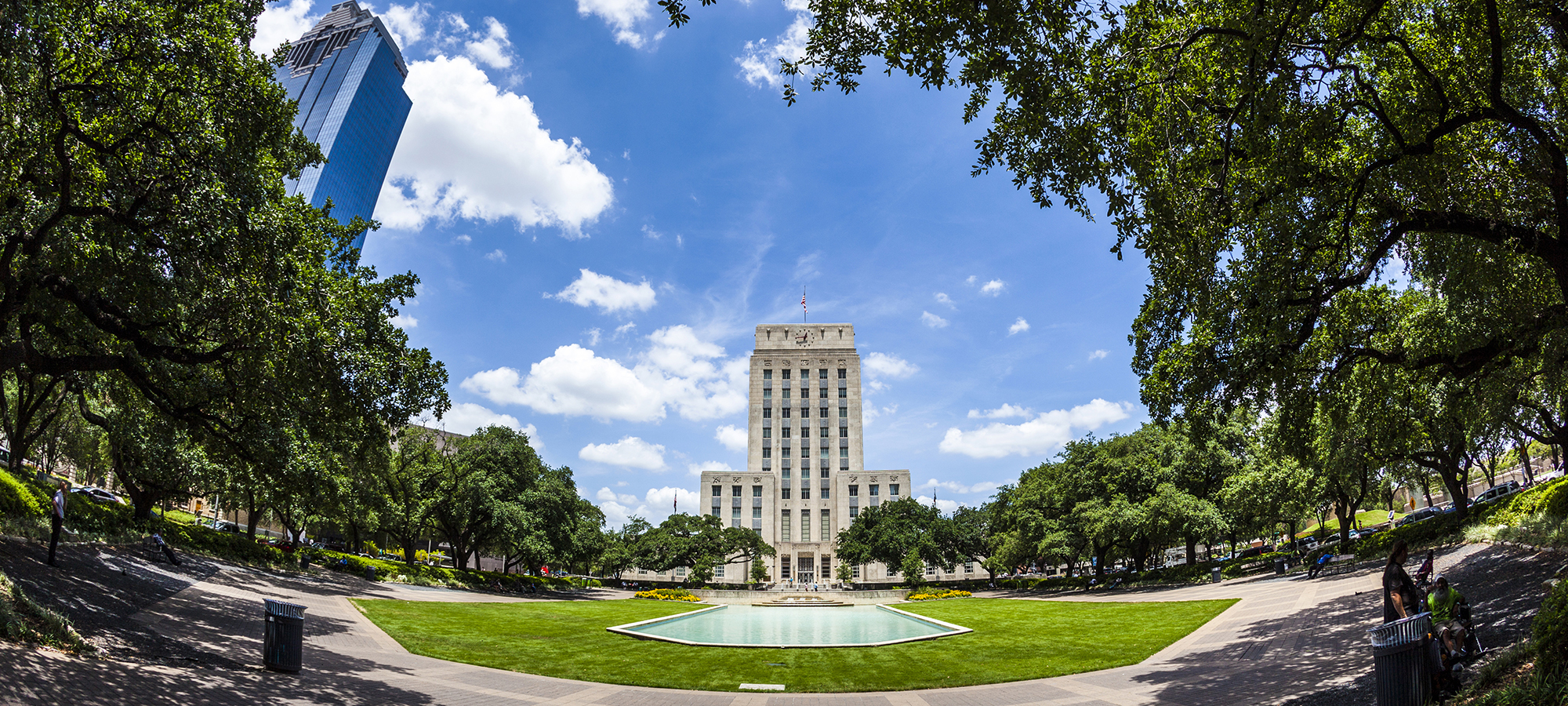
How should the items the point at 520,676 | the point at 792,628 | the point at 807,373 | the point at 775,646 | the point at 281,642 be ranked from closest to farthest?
the point at 281,642, the point at 520,676, the point at 775,646, the point at 792,628, the point at 807,373

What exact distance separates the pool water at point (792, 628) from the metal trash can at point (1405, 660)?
13167 mm

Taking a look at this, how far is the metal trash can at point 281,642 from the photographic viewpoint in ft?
39.7

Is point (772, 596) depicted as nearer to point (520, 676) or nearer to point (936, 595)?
point (936, 595)

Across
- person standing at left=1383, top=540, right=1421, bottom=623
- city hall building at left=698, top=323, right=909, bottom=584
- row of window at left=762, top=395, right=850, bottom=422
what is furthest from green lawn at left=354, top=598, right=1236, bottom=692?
row of window at left=762, top=395, right=850, bottom=422

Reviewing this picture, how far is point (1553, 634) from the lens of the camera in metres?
7.29

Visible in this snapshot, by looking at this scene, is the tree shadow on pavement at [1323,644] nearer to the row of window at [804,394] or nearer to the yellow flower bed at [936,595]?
the yellow flower bed at [936,595]

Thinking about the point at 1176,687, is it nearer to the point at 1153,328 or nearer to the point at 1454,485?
the point at 1153,328

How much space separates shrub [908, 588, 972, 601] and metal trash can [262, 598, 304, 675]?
45.0m

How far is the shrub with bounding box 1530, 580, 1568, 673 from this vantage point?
705 cm

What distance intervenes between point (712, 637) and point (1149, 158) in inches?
814

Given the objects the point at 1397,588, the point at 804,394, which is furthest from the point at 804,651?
the point at 804,394

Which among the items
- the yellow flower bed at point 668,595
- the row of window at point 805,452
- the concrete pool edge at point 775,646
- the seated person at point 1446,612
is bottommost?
the yellow flower bed at point 668,595

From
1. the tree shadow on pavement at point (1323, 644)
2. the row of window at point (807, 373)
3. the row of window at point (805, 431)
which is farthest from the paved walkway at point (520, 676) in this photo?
the row of window at point (807, 373)

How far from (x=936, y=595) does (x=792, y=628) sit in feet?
91.0
